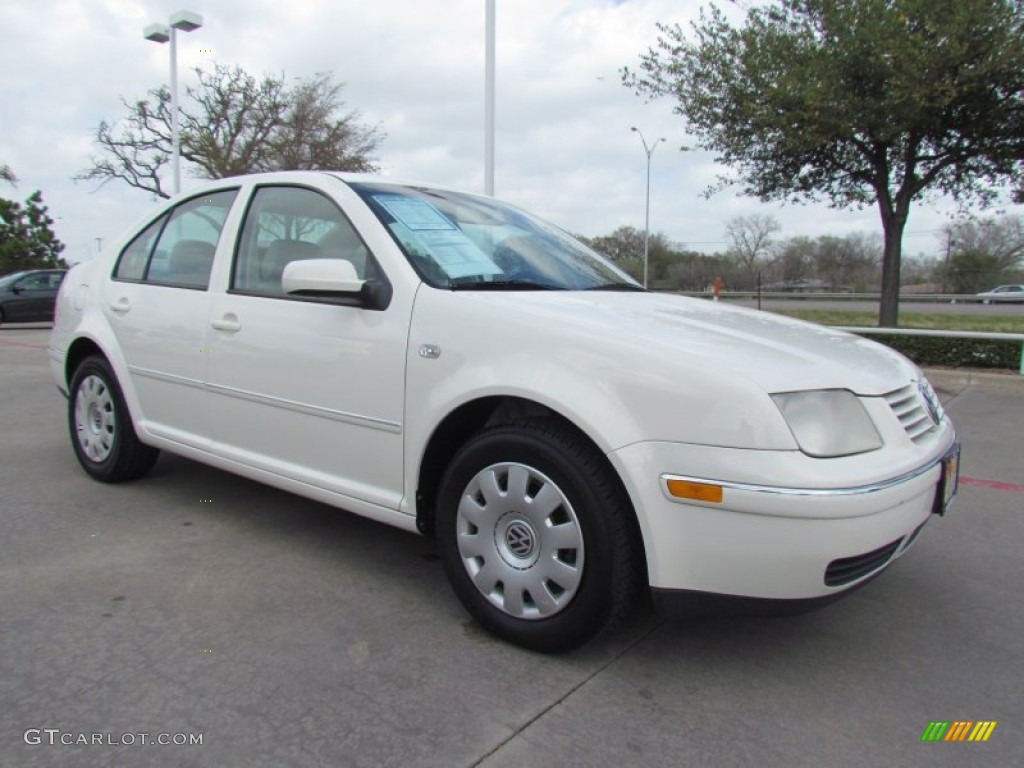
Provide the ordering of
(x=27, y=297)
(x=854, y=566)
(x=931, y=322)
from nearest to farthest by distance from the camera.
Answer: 1. (x=854, y=566)
2. (x=931, y=322)
3. (x=27, y=297)

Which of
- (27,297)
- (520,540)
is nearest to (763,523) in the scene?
(520,540)

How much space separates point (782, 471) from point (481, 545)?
39.6 inches

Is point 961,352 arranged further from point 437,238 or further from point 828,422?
point 437,238

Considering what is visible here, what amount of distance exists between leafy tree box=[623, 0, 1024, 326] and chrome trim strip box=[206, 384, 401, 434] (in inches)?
362

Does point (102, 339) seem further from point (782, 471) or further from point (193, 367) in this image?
point (782, 471)

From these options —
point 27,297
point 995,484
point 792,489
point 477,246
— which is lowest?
point 995,484

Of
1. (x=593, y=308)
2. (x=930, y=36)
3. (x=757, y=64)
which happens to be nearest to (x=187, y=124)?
(x=757, y=64)

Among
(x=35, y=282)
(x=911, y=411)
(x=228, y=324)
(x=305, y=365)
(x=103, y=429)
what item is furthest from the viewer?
(x=35, y=282)

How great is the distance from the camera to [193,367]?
11.5ft

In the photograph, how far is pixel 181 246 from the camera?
12.6 feet

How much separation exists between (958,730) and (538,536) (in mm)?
1290

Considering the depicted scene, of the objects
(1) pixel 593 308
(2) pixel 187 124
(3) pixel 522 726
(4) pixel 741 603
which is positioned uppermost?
(2) pixel 187 124

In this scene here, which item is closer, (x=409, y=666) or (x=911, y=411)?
(x=409, y=666)

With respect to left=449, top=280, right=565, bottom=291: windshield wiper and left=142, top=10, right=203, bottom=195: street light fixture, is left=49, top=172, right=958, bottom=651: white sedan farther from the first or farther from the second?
left=142, top=10, right=203, bottom=195: street light fixture
